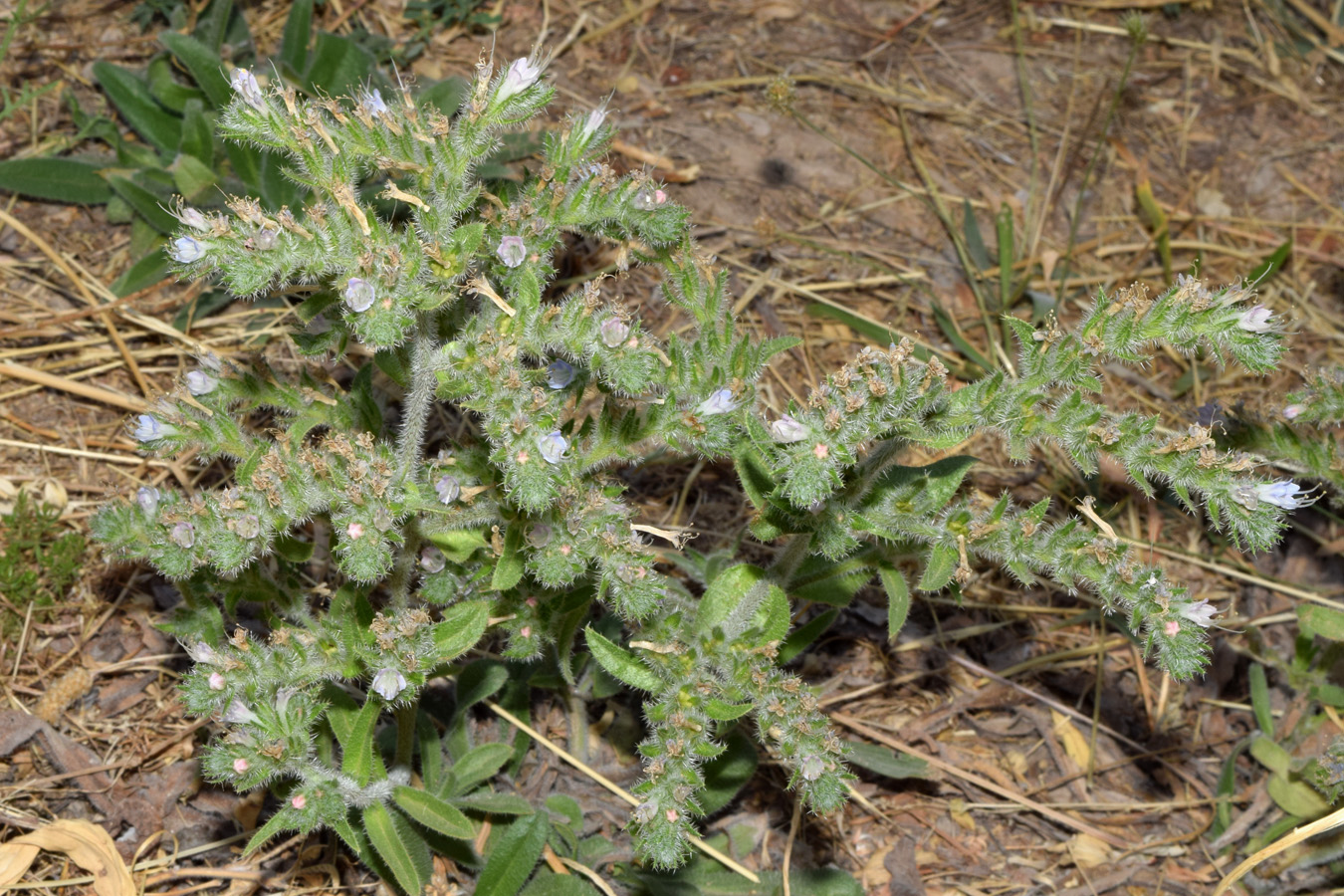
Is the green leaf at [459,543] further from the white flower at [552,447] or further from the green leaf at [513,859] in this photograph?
the green leaf at [513,859]

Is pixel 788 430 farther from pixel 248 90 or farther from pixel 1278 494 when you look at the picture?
pixel 248 90

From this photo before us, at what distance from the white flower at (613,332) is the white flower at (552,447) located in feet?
1.13

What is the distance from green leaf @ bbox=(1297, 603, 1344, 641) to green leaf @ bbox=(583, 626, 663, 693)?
240 centimetres

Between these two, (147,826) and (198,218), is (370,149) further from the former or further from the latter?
(147,826)

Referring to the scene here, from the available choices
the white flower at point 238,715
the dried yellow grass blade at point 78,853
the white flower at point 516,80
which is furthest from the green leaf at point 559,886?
the white flower at point 516,80

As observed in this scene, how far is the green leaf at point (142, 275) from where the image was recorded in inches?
186

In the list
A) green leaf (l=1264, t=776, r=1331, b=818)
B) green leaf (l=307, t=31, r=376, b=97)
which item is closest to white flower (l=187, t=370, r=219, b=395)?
green leaf (l=307, t=31, r=376, b=97)

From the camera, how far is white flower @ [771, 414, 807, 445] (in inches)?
115

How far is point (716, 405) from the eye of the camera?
3.27m

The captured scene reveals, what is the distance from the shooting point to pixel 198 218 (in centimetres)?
298

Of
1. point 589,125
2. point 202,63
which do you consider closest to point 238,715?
point 589,125

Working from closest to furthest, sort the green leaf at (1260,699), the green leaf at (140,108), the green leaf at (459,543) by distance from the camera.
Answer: the green leaf at (459,543)
the green leaf at (1260,699)
the green leaf at (140,108)

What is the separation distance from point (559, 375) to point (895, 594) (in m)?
1.19

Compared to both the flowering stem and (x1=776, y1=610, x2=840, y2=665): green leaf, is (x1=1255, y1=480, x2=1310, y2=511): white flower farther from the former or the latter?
the flowering stem
